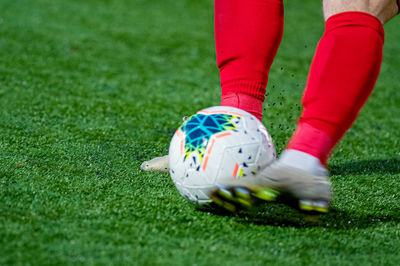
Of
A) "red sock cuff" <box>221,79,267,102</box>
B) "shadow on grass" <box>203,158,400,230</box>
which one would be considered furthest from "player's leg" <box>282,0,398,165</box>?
"red sock cuff" <box>221,79,267,102</box>

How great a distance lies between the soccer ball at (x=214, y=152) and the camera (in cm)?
191

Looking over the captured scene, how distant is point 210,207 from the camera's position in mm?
2023

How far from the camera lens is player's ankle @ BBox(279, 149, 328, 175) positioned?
1829mm

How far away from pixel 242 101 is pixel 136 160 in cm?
70

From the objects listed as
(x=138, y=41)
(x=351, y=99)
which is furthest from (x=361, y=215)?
(x=138, y=41)

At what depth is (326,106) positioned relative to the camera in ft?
6.04

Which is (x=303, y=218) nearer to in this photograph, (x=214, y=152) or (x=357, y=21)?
(x=214, y=152)

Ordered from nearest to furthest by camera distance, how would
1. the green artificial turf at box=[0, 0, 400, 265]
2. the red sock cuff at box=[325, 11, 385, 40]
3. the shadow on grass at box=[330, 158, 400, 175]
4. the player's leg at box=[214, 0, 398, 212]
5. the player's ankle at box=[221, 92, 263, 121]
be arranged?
the green artificial turf at box=[0, 0, 400, 265] → the player's leg at box=[214, 0, 398, 212] → the red sock cuff at box=[325, 11, 385, 40] → the player's ankle at box=[221, 92, 263, 121] → the shadow on grass at box=[330, 158, 400, 175]

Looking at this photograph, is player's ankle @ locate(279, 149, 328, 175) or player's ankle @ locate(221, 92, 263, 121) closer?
player's ankle @ locate(279, 149, 328, 175)

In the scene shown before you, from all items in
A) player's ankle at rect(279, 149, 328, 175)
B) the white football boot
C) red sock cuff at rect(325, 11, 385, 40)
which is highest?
red sock cuff at rect(325, 11, 385, 40)

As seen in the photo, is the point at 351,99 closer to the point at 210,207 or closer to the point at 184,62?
the point at 210,207

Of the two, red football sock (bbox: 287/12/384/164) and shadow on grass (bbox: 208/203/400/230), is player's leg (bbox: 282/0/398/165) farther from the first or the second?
shadow on grass (bbox: 208/203/400/230)

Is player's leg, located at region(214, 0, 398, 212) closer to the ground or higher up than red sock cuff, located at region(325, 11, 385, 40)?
closer to the ground

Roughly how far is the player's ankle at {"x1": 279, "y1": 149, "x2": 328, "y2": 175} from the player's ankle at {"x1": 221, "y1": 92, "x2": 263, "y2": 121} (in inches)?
17.8
